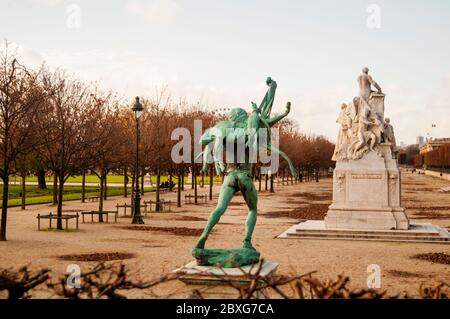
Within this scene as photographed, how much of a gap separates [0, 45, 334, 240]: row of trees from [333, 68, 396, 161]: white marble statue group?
944 cm

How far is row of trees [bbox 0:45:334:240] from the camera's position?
60.9ft

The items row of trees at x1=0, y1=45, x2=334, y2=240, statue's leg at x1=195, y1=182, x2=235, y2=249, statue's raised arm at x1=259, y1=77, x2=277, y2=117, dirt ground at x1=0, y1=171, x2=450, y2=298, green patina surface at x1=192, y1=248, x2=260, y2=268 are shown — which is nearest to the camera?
green patina surface at x1=192, y1=248, x2=260, y2=268

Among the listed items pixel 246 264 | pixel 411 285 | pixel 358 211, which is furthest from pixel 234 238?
pixel 246 264

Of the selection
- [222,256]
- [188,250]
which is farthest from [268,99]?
[188,250]

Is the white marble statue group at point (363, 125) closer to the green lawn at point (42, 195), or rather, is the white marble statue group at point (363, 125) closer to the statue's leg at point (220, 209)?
the statue's leg at point (220, 209)

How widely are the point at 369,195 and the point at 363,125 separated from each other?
2.69 m

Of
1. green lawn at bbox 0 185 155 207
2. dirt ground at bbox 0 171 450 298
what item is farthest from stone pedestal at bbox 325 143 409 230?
green lawn at bbox 0 185 155 207

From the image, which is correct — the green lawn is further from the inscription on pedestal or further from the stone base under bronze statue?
the inscription on pedestal

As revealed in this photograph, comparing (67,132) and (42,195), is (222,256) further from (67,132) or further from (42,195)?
(42,195)

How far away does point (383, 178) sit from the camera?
21328 mm

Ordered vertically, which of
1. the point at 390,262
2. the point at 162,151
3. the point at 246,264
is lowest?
the point at 390,262

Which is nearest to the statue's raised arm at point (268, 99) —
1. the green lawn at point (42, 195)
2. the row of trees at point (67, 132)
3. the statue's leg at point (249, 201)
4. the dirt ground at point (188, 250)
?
the statue's leg at point (249, 201)
